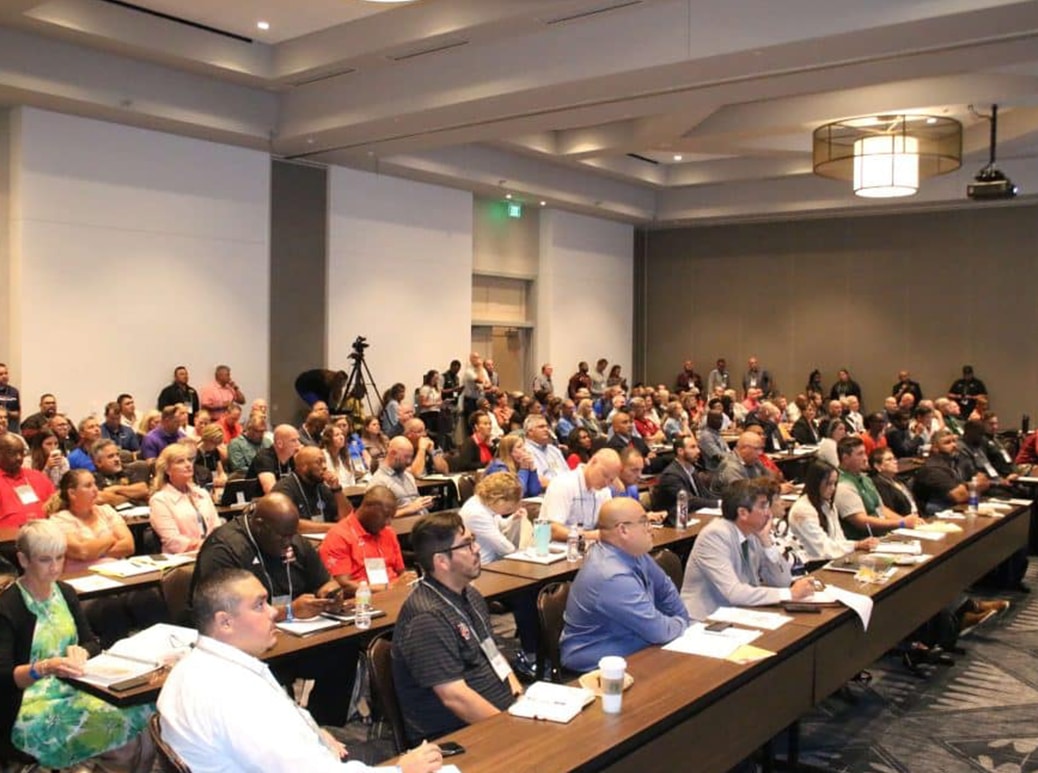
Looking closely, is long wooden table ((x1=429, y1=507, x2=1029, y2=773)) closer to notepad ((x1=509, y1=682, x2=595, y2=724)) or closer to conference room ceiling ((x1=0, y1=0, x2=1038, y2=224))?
notepad ((x1=509, y1=682, x2=595, y2=724))

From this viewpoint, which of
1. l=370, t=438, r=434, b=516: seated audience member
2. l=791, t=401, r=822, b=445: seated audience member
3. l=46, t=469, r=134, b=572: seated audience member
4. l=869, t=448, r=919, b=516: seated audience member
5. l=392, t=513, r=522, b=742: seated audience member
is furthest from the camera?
l=791, t=401, r=822, b=445: seated audience member

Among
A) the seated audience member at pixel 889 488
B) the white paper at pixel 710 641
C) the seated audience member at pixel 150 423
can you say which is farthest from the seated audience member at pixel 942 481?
the seated audience member at pixel 150 423

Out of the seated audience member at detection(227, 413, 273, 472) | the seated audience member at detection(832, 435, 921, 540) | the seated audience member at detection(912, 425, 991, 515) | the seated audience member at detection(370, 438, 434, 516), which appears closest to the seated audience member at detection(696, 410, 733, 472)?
the seated audience member at detection(912, 425, 991, 515)

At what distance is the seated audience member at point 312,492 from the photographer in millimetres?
6262

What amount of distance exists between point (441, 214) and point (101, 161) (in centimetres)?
564

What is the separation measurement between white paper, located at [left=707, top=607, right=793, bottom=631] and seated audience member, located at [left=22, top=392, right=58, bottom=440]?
6.58 metres

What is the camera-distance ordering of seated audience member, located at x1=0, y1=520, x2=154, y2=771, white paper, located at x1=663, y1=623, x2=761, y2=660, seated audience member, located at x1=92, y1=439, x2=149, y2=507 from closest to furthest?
seated audience member, located at x1=0, y1=520, x2=154, y2=771 < white paper, located at x1=663, y1=623, x2=761, y2=660 < seated audience member, located at x1=92, y1=439, x2=149, y2=507

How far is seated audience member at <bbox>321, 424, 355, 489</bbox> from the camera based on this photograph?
310 inches

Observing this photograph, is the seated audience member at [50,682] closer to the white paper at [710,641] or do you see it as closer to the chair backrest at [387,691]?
the chair backrest at [387,691]

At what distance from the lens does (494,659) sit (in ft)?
11.4

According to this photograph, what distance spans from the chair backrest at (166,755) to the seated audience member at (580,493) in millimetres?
3803

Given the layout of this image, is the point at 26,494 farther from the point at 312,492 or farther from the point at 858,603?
the point at 858,603

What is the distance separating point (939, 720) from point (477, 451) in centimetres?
526

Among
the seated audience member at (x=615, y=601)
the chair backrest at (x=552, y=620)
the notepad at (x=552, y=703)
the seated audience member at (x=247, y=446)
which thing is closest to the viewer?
the notepad at (x=552, y=703)
